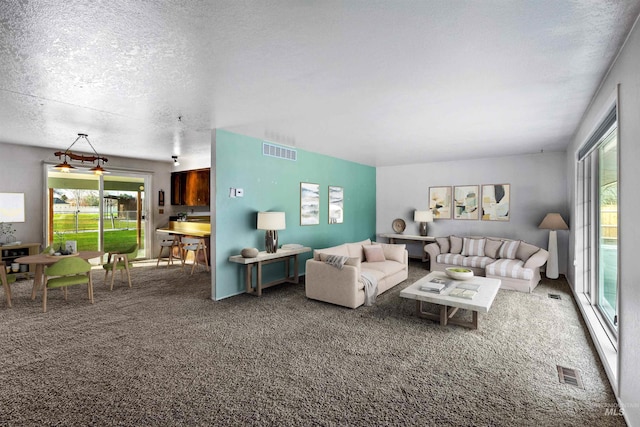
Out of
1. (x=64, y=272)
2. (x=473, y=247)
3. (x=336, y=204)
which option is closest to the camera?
(x=64, y=272)

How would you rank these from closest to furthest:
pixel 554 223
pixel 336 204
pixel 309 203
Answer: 1. pixel 554 223
2. pixel 309 203
3. pixel 336 204

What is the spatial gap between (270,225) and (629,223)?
3.95 meters

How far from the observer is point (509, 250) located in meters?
5.71

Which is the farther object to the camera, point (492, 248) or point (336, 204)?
point (336, 204)

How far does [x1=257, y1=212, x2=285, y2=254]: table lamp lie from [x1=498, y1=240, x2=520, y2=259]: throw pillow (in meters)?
4.07

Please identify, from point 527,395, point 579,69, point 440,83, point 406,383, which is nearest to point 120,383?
point 406,383

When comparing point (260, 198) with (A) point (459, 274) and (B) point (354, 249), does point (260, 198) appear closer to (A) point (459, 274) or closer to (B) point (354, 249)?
(B) point (354, 249)

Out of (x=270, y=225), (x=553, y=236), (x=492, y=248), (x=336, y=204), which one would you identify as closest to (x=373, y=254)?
(x=336, y=204)

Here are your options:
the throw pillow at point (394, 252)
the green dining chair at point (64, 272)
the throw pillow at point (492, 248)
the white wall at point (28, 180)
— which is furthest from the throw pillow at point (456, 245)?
the white wall at point (28, 180)

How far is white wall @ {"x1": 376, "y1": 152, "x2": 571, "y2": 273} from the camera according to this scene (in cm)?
625

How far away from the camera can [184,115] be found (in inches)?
151

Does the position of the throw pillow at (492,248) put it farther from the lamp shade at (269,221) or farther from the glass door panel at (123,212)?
the glass door panel at (123,212)

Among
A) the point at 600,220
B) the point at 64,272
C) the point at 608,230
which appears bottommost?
the point at 64,272

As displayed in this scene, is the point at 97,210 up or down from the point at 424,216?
up
